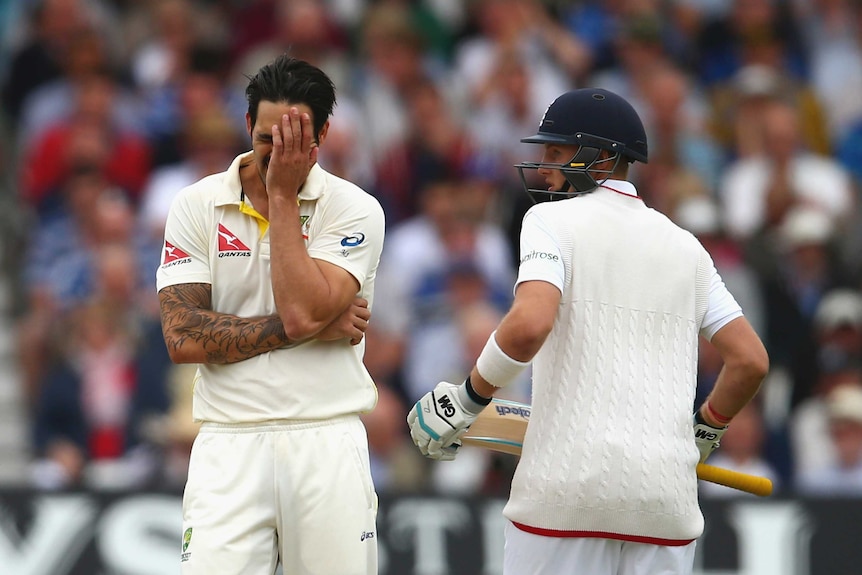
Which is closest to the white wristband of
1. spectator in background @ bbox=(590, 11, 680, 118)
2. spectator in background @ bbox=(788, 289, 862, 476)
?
spectator in background @ bbox=(788, 289, 862, 476)

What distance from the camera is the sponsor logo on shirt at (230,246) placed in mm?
5074

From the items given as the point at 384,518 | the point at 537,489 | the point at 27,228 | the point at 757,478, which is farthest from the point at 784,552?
the point at 27,228

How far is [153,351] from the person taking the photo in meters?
9.08

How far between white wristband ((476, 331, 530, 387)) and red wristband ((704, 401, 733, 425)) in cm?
86

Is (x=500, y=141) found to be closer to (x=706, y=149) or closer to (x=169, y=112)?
(x=706, y=149)

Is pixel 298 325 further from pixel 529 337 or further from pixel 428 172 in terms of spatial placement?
pixel 428 172

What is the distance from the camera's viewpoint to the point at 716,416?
5.30 m

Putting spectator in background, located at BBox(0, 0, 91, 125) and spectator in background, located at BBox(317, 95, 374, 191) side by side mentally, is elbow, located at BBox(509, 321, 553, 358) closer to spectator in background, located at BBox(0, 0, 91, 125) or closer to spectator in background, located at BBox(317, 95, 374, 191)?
spectator in background, located at BBox(317, 95, 374, 191)

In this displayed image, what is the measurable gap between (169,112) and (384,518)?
4095 mm

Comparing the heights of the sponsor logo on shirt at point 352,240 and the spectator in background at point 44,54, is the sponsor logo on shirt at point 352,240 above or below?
below

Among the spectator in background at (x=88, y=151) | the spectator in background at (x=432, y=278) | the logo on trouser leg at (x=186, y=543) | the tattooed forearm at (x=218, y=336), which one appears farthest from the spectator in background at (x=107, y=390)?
the tattooed forearm at (x=218, y=336)

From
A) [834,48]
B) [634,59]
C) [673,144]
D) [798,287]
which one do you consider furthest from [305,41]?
[834,48]

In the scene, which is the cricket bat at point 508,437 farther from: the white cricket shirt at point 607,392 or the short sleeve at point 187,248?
the short sleeve at point 187,248

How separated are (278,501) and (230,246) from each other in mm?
886
